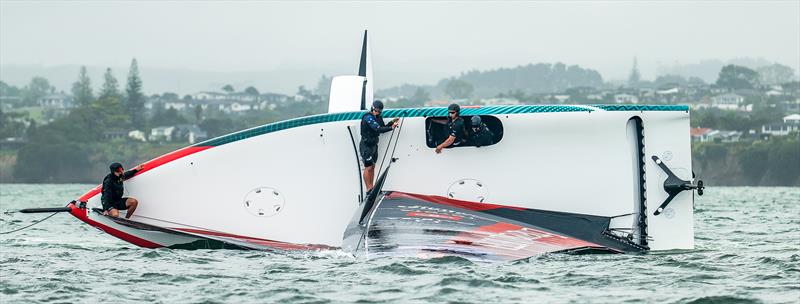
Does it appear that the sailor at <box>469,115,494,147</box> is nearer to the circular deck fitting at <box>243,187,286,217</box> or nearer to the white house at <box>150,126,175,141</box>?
the circular deck fitting at <box>243,187,286,217</box>

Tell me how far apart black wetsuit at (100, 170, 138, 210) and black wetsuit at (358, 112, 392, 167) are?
340 centimetres

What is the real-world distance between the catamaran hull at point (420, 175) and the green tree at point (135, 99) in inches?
4844

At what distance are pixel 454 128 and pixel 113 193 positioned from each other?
4808 mm

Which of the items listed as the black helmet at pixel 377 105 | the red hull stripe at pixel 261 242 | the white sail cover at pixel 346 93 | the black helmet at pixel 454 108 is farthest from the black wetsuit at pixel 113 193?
the black helmet at pixel 454 108

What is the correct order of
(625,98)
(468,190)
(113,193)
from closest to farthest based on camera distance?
(468,190)
(113,193)
(625,98)

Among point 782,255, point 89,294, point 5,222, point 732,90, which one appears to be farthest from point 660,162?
point 732,90

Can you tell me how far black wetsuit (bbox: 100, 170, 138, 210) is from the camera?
19391mm

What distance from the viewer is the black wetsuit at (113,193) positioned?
19.4 meters

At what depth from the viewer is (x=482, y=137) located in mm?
18953

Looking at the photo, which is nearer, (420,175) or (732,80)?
(420,175)

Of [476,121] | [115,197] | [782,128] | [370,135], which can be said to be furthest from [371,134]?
[782,128]

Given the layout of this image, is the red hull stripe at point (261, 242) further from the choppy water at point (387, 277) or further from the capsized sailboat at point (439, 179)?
the choppy water at point (387, 277)

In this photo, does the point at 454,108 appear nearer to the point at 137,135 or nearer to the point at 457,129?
the point at 457,129

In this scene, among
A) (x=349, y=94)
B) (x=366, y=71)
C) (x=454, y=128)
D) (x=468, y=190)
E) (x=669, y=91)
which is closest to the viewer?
(x=454, y=128)
